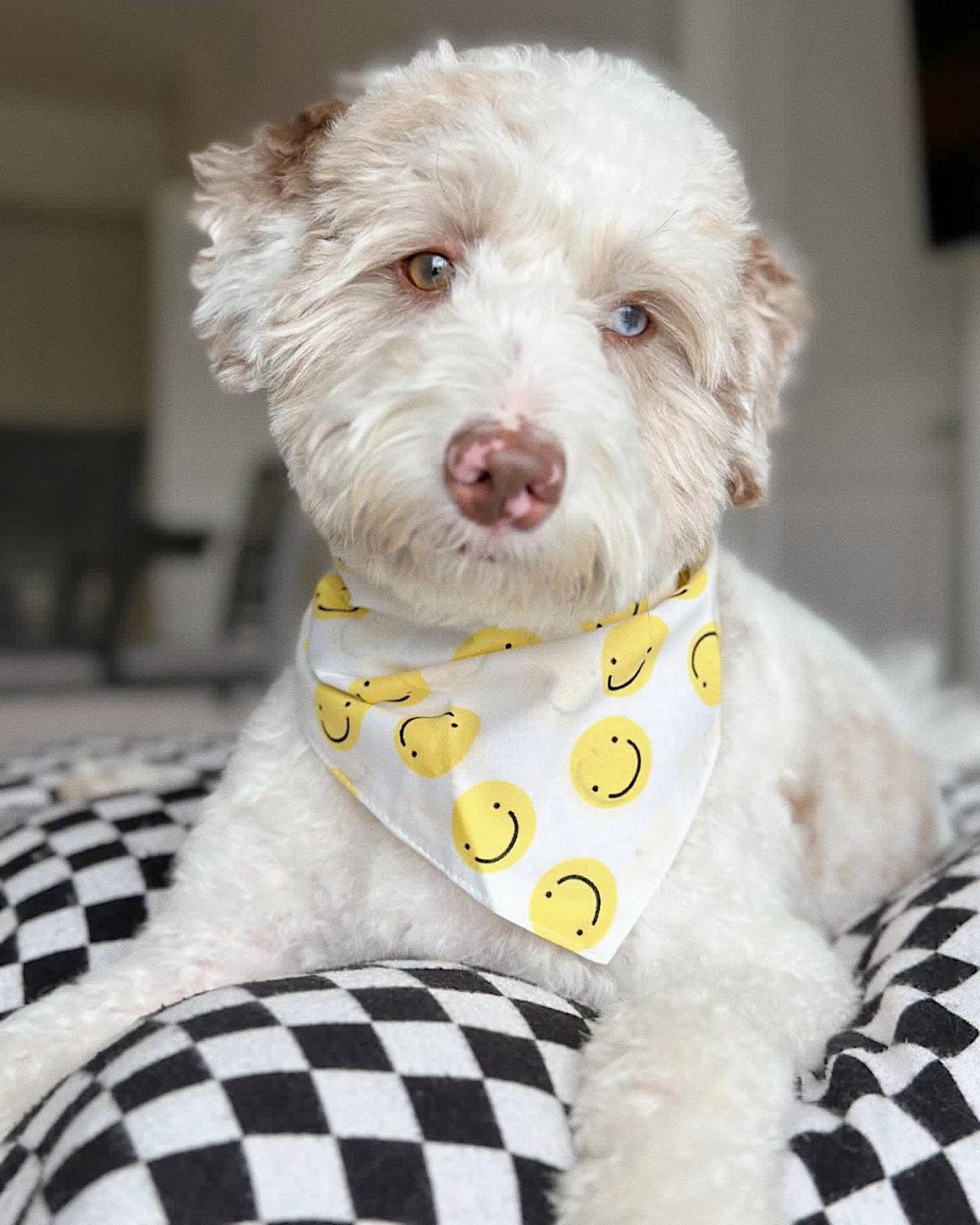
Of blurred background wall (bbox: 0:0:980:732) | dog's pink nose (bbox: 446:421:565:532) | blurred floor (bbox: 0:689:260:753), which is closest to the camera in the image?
dog's pink nose (bbox: 446:421:565:532)

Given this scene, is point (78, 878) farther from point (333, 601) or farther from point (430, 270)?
point (430, 270)

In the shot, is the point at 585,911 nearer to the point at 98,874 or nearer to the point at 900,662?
A: the point at 98,874

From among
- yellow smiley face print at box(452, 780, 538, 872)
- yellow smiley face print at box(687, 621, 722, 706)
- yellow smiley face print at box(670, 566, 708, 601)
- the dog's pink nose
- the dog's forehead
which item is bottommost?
yellow smiley face print at box(452, 780, 538, 872)

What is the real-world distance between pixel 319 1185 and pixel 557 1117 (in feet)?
0.63

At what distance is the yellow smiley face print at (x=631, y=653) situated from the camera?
1205 millimetres

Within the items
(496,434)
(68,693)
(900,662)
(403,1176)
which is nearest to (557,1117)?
(403,1176)

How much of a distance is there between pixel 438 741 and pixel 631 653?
0.19 m

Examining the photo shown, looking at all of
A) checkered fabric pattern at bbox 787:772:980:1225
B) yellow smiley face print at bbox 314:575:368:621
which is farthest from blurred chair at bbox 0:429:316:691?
checkered fabric pattern at bbox 787:772:980:1225

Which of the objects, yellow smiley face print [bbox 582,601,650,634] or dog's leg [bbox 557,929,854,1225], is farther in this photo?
yellow smiley face print [bbox 582,601,650,634]

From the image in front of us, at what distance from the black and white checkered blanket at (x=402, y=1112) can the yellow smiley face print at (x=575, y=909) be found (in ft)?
0.22

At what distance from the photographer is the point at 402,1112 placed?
0.87 meters

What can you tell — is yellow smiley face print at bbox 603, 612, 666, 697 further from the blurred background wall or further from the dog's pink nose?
the blurred background wall

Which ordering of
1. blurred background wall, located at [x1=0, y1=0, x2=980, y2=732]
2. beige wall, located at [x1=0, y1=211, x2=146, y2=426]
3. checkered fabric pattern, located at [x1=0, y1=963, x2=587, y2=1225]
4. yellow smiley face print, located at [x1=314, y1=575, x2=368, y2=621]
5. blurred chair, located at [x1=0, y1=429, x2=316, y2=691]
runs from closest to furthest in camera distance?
checkered fabric pattern, located at [x1=0, y1=963, x2=587, y2=1225] → yellow smiley face print, located at [x1=314, y1=575, x2=368, y2=621] → blurred background wall, located at [x1=0, y1=0, x2=980, y2=732] → blurred chair, located at [x1=0, y1=429, x2=316, y2=691] → beige wall, located at [x1=0, y1=211, x2=146, y2=426]

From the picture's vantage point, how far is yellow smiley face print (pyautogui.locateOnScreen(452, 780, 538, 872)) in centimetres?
116
